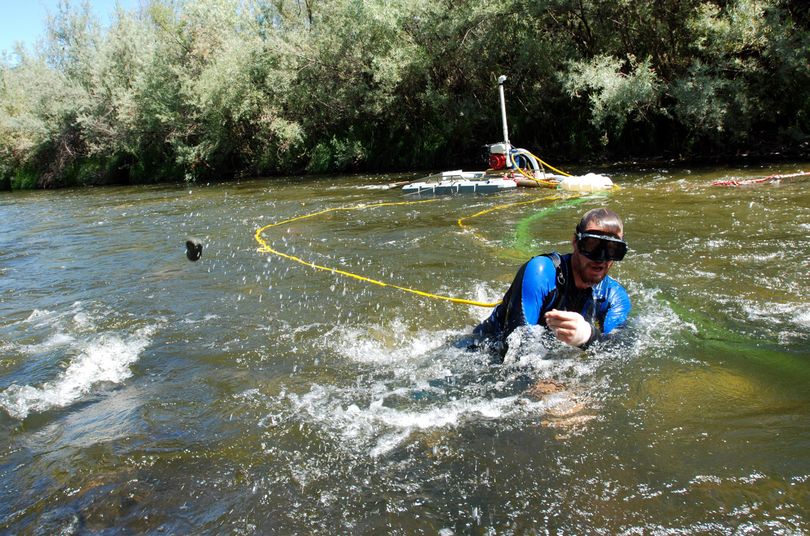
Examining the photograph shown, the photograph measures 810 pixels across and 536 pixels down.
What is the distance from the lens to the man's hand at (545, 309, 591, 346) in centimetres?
332

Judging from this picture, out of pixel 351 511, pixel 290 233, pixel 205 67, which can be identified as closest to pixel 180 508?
pixel 351 511

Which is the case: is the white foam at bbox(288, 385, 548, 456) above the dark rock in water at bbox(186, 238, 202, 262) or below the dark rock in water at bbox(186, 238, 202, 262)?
below

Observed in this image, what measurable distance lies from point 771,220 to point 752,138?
10068 mm

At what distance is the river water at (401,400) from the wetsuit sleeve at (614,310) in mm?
279

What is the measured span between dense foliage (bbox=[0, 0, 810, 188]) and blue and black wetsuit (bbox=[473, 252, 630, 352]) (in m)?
13.0

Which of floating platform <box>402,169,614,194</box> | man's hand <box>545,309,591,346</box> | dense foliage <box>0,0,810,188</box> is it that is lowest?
man's hand <box>545,309,591,346</box>

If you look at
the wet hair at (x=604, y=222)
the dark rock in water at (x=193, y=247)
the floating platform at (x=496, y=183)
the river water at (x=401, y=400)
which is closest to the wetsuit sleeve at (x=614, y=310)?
the river water at (x=401, y=400)

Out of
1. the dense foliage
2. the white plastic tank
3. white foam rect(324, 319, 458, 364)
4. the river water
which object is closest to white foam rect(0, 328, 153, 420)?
the river water

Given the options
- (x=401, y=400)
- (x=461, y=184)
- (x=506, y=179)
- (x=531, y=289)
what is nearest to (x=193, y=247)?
(x=401, y=400)

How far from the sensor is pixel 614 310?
4164mm

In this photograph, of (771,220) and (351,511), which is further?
(771,220)

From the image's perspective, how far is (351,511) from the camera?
288 centimetres

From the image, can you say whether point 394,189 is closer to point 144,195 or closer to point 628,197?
point 628,197

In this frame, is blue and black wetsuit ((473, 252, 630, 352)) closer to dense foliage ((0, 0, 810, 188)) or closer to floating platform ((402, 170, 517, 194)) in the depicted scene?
floating platform ((402, 170, 517, 194))
